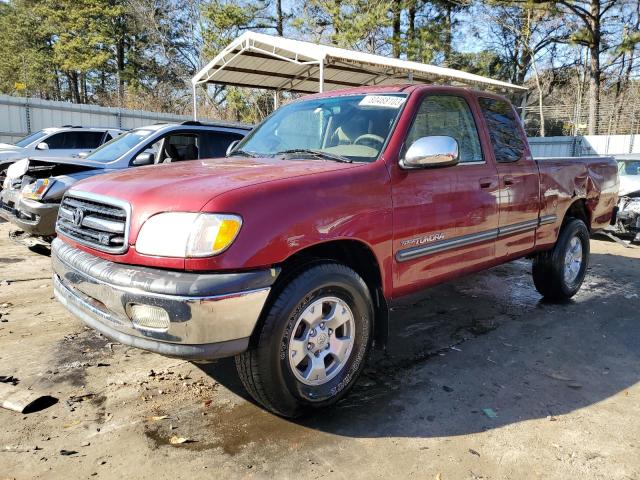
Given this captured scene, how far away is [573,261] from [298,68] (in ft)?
36.9

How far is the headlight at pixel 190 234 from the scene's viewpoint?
241cm

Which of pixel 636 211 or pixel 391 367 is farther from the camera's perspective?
pixel 636 211

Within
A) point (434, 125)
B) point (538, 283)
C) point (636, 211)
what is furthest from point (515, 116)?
point (636, 211)

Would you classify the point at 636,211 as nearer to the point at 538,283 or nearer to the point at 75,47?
the point at 538,283

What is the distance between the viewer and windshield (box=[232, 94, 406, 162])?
11.2 feet

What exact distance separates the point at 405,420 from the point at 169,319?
1.49 m

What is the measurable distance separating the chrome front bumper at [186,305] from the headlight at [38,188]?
12.0 feet

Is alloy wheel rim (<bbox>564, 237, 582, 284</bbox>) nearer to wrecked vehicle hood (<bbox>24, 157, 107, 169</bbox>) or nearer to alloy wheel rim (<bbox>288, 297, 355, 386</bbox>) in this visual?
alloy wheel rim (<bbox>288, 297, 355, 386</bbox>)

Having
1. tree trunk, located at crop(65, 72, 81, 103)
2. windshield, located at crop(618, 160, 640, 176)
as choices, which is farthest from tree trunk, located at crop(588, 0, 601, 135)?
tree trunk, located at crop(65, 72, 81, 103)

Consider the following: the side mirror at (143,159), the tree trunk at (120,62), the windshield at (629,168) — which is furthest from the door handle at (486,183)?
the tree trunk at (120,62)

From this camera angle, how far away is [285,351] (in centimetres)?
267

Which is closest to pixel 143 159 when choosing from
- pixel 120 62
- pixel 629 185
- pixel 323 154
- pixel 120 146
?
pixel 120 146

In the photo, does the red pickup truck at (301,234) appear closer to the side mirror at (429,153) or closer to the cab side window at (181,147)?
the side mirror at (429,153)

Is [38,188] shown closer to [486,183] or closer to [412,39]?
[486,183]
